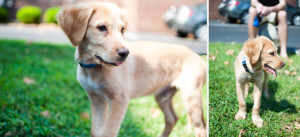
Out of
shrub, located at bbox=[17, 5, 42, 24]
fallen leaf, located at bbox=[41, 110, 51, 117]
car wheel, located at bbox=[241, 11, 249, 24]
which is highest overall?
car wheel, located at bbox=[241, 11, 249, 24]

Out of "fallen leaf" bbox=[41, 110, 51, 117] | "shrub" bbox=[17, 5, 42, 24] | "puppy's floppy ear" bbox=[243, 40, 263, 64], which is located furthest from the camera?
"shrub" bbox=[17, 5, 42, 24]

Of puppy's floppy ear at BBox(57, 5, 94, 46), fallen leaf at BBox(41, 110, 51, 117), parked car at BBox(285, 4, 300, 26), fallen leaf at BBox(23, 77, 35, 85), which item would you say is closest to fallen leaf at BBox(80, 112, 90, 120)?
fallen leaf at BBox(41, 110, 51, 117)

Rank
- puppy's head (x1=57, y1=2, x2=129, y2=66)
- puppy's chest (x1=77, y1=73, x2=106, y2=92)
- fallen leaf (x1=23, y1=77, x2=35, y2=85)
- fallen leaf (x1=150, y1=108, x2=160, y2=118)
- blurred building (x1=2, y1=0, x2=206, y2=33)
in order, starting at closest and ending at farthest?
puppy's head (x1=57, y1=2, x2=129, y2=66)
puppy's chest (x1=77, y1=73, x2=106, y2=92)
fallen leaf (x1=150, y1=108, x2=160, y2=118)
fallen leaf (x1=23, y1=77, x2=35, y2=85)
blurred building (x1=2, y1=0, x2=206, y2=33)

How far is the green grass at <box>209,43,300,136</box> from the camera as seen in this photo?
214 centimetres

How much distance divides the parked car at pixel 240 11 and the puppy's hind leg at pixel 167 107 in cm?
113

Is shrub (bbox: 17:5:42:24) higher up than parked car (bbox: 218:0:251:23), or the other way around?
parked car (bbox: 218:0:251:23)

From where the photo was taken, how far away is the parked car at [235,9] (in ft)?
7.11

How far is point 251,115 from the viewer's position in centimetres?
215

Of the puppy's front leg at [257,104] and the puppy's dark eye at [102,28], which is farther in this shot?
the puppy's dark eye at [102,28]

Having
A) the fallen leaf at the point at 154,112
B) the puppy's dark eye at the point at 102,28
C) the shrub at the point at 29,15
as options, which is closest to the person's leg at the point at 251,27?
the puppy's dark eye at the point at 102,28

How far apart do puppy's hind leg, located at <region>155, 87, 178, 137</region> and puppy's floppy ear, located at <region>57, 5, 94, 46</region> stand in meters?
1.19

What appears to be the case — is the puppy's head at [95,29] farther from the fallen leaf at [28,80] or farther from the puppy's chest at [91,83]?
the fallen leaf at [28,80]

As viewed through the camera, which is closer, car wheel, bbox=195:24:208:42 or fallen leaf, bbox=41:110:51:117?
fallen leaf, bbox=41:110:51:117

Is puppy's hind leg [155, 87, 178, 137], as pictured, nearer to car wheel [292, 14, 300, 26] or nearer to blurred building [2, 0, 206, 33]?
car wheel [292, 14, 300, 26]
